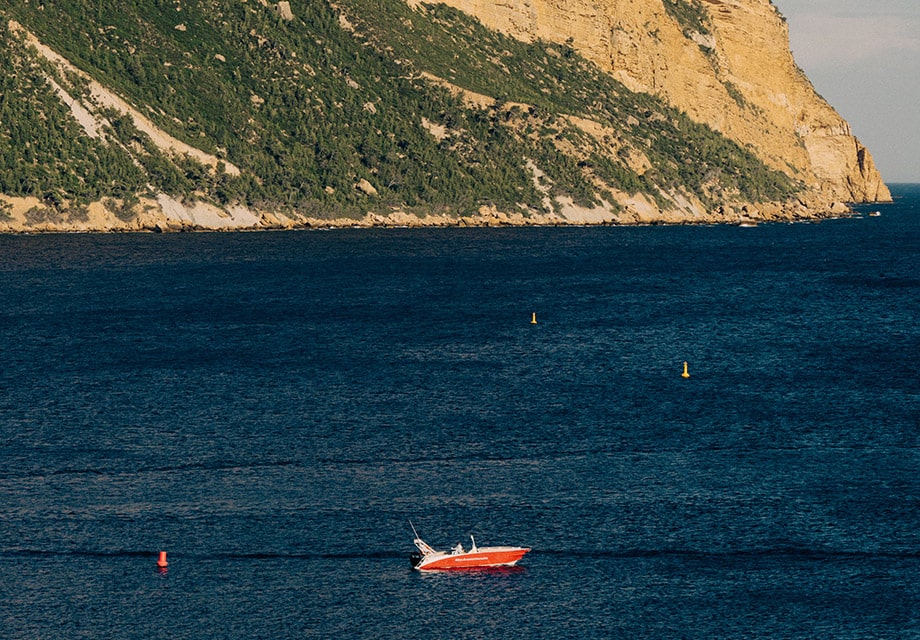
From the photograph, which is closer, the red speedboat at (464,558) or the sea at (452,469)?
the sea at (452,469)

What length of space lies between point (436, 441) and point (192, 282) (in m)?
76.2

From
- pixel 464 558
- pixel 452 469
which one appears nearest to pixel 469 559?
pixel 464 558

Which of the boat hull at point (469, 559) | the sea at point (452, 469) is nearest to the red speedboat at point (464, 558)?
the boat hull at point (469, 559)

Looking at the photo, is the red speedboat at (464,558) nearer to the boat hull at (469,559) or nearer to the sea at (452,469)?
the boat hull at (469,559)

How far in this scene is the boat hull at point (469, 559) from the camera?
51.7 m

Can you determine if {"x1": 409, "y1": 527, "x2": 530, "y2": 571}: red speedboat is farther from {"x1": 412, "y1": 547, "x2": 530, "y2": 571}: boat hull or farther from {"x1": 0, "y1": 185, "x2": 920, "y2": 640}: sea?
{"x1": 0, "y1": 185, "x2": 920, "y2": 640}: sea

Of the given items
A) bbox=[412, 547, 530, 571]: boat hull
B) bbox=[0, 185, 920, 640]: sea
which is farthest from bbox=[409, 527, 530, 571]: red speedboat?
bbox=[0, 185, 920, 640]: sea

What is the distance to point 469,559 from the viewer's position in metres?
51.9

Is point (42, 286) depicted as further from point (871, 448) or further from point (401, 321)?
point (871, 448)

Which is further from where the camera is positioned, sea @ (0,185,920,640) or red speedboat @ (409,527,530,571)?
red speedboat @ (409,527,530,571)

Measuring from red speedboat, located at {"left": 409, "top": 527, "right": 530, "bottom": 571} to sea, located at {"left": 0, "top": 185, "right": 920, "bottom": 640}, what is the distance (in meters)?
0.40

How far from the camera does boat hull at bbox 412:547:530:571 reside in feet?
170

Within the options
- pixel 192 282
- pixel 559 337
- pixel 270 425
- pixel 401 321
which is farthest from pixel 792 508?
pixel 192 282

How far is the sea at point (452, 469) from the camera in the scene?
49000mm
